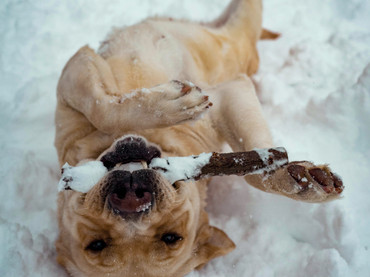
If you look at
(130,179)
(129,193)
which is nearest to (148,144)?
(130,179)

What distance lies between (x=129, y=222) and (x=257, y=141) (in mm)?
1051

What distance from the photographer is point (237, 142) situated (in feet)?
9.15

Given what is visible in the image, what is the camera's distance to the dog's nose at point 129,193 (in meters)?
1.91

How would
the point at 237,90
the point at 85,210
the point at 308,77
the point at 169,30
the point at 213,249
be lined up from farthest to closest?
1. the point at 308,77
2. the point at 169,30
3. the point at 237,90
4. the point at 213,249
5. the point at 85,210

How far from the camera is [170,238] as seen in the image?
2.33 metres

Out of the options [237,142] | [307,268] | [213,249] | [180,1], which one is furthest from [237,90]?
[180,1]

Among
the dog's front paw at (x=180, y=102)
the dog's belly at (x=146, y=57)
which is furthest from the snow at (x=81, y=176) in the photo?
the dog's belly at (x=146, y=57)

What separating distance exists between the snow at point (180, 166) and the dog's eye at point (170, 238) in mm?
385

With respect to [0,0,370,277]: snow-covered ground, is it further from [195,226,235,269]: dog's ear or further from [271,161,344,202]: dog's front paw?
[271,161,344,202]: dog's front paw

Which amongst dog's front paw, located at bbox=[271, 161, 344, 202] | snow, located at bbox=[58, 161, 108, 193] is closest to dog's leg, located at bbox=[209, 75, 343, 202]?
dog's front paw, located at bbox=[271, 161, 344, 202]

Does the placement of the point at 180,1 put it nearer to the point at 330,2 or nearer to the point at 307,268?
the point at 330,2

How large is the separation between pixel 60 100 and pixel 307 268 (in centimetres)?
226

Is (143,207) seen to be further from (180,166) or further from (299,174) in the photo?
(299,174)

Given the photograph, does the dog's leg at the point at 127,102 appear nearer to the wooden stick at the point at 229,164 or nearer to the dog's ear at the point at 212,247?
the wooden stick at the point at 229,164
